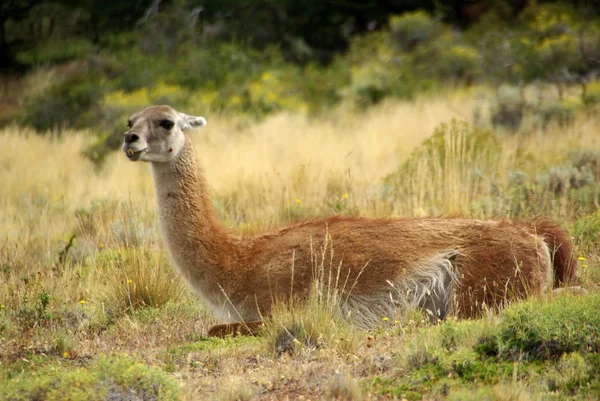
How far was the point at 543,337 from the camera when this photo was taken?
5840 mm

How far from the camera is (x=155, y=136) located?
7.47 m

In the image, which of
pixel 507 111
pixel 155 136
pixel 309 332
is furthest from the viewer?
pixel 507 111

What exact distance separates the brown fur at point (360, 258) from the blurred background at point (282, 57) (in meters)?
11.2

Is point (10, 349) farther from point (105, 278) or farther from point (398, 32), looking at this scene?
point (398, 32)

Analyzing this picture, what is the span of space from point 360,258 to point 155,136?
79.5 inches

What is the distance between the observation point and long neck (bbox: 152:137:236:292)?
7.14 meters

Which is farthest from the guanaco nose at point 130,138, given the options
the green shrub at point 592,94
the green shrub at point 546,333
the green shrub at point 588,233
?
the green shrub at point 592,94

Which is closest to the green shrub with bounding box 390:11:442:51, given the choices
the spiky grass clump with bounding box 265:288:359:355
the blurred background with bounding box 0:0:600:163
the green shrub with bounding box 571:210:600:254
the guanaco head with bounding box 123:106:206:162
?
the blurred background with bounding box 0:0:600:163

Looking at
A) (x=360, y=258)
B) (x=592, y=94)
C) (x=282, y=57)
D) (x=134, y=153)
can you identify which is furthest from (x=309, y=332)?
(x=282, y=57)

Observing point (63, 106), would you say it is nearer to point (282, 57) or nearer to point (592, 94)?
point (282, 57)

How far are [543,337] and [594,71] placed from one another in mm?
20889

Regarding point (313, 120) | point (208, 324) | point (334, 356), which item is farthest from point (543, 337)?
point (313, 120)

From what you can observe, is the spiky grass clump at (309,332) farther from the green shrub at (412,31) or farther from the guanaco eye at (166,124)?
the green shrub at (412,31)

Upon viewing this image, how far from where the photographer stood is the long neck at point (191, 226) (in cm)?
714
